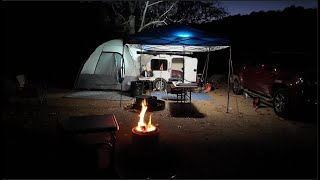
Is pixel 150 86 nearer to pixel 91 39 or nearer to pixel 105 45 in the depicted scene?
pixel 105 45

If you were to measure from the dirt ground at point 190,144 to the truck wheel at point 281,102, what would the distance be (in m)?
0.25

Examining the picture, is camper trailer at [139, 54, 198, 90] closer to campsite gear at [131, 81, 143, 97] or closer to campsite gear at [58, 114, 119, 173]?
campsite gear at [131, 81, 143, 97]

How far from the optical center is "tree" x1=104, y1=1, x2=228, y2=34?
60.0 feet

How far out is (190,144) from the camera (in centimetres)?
599

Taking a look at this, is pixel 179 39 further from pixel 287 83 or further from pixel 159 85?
pixel 159 85

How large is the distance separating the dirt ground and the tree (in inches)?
411

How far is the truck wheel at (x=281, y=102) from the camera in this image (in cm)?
830

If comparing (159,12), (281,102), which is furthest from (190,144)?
(159,12)

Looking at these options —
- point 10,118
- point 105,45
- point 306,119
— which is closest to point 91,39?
point 105,45

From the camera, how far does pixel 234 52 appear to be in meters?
26.7

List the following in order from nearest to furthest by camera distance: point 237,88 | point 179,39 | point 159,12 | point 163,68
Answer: point 179,39 < point 237,88 < point 163,68 < point 159,12

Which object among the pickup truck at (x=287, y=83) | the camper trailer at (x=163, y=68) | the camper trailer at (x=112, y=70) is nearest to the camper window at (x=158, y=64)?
the camper trailer at (x=163, y=68)

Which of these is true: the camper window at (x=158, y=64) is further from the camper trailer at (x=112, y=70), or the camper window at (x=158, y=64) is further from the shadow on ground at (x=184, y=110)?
the shadow on ground at (x=184, y=110)

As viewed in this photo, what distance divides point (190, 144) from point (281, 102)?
4599 millimetres
